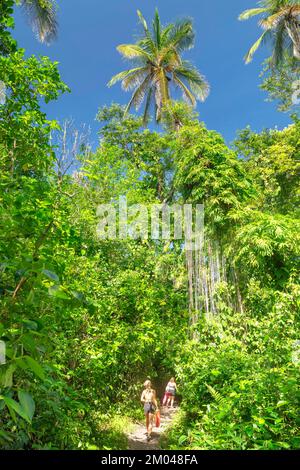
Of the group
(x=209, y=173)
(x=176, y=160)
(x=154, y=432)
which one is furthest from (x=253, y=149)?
(x=154, y=432)

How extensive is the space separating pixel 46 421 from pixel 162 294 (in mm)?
7390

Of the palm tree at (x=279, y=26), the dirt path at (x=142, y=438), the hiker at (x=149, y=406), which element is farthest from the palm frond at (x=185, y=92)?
the dirt path at (x=142, y=438)

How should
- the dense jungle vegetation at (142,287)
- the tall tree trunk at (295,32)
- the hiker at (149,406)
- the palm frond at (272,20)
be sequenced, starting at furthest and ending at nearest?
1. the palm frond at (272,20)
2. the tall tree trunk at (295,32)
3. the hiker at (149,406)
4. the dense jungle vegetation at (142,287)

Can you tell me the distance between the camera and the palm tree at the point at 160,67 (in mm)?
17625

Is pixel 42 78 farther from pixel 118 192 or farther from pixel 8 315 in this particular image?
pixel 118 192

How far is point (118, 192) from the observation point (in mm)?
13148

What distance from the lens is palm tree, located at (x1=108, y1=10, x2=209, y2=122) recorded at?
17.6 metres

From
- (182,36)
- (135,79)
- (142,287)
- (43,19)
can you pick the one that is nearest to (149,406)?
(142,287)

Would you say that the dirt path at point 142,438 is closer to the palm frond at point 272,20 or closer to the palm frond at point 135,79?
the palm frond at point 135,79

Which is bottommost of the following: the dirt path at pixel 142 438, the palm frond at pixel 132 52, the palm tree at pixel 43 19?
the dirt path at pixel 142 438

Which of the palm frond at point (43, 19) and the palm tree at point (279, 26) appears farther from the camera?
the palm tree at point (279, 26)

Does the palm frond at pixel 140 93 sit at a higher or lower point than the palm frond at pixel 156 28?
lower

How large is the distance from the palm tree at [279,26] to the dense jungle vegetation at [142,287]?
93 millimetres

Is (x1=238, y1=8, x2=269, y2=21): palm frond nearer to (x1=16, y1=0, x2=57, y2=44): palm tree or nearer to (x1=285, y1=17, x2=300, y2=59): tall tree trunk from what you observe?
(x1=285, y1=17, x2=300, y2=59): tall tree trunk
